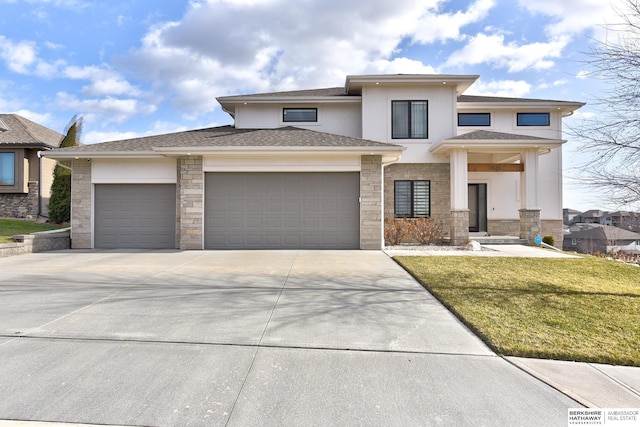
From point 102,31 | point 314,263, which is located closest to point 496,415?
point 314,263

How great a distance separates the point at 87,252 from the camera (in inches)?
436

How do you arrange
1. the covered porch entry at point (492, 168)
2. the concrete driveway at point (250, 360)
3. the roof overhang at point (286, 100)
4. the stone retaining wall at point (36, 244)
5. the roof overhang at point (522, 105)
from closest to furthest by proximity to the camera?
the concrete driveway at point (250, 360), the stone retaining wall at point (36, 244), the covered porch entry at point (492, 168), the roof overhang at point (286, 100), the roof overhang at point (522, 105)

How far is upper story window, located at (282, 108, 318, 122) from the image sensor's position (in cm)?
1589

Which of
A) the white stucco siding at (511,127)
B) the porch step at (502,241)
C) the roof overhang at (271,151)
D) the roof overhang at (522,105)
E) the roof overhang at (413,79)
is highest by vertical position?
the roof overhang at (413,79)

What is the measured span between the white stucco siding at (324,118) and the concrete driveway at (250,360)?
1088cm

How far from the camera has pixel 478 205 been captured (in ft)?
52.6

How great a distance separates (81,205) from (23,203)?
1054 cm

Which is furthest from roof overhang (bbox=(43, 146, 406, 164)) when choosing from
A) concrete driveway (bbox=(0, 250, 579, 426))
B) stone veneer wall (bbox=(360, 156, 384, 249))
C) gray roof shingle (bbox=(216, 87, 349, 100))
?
concrete driveway (bbox=(0, 250, 579, 426))

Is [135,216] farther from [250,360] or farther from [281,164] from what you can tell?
[250,360]

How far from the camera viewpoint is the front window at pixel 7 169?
61.3ft

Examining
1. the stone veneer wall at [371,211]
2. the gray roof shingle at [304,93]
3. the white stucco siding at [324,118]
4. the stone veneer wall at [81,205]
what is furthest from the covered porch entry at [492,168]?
the stone veneer wall at [81,205]

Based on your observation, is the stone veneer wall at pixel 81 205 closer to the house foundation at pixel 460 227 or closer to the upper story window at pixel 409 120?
the upper story window at pixel 409 120

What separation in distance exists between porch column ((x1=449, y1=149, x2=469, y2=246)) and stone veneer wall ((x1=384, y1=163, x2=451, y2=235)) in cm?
112

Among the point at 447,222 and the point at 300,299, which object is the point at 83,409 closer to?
the point at 300,299
